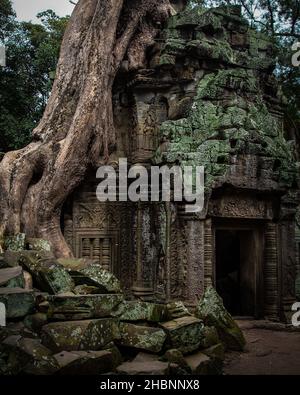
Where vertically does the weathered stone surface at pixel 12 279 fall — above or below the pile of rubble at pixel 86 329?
above

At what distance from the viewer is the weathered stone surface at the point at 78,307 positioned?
177 inches

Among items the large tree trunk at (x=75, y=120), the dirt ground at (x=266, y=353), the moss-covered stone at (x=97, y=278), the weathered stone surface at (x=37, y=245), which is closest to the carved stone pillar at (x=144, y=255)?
the large tree trunk at (x=75, y=120)

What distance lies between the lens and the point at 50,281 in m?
5.19

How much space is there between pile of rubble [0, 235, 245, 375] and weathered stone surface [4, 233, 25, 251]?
70 centimetres

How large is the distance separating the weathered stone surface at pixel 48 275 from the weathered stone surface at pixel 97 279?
20 cm

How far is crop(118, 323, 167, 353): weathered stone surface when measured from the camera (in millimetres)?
4594

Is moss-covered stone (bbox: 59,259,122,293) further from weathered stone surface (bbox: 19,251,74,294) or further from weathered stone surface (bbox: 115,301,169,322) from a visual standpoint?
weathered stone surface (bbox: 115,301,169,322)

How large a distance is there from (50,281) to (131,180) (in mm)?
3386

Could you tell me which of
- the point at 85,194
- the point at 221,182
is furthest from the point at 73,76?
the point at 221,182

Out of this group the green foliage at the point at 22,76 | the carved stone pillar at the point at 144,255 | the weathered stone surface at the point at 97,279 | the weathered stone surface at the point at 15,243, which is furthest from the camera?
the green foliage at the point at 22,76

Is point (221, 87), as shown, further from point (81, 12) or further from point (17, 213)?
point (17, 213)

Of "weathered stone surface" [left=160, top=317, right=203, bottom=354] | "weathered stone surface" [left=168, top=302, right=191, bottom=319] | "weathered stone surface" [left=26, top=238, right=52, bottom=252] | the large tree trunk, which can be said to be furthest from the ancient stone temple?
"weathered stone surface" [left=160, top=317, right=203, bottom=354]

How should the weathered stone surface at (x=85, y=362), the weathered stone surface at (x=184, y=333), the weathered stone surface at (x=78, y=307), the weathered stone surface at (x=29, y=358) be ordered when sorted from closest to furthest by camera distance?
1. the weathered stone surface at (x=29, y=358)
2. the weathered stone surface at (x=85, y=362)
3. the weathered stone surface at (x=78, y=307)
4. the weathered stone surface at (x=184, y=333)

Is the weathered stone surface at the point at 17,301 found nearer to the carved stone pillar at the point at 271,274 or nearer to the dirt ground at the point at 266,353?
the dirt ground at the point at 266,353
